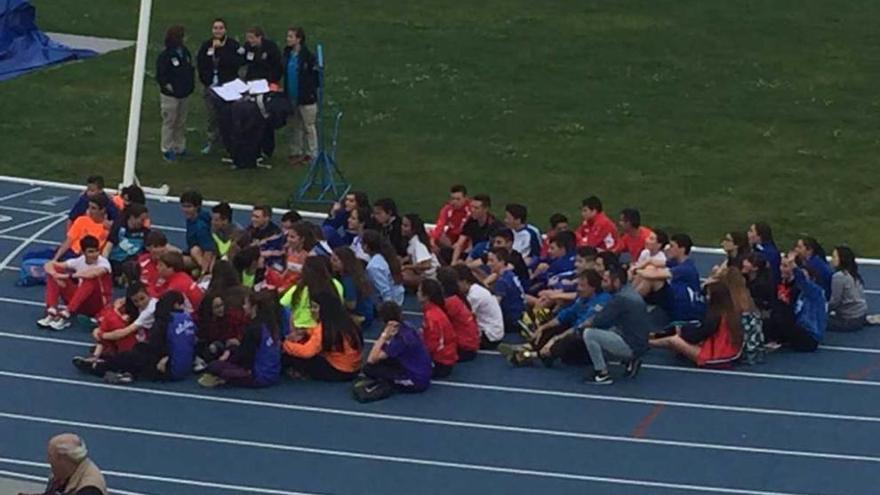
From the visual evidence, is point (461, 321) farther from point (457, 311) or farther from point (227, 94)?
point (227, 94)

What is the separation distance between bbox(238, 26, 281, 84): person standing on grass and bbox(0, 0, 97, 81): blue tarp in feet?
20.3

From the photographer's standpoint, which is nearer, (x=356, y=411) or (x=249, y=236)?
(x=356, y=411)

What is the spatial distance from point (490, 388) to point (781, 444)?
103 inches

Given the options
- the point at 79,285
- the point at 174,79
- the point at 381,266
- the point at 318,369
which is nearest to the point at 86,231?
the point at 79,285

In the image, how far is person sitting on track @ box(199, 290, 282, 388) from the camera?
16.4 metres

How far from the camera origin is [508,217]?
62.9 feet

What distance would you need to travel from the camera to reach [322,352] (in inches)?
653

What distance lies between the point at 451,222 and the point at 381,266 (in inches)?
75.8

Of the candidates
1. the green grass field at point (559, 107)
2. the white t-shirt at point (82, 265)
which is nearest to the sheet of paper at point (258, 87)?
the green grass field at point (559, 107)

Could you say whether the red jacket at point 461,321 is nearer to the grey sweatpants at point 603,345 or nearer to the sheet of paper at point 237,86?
the grey sweatpants at point 603,345

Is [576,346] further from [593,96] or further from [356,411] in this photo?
[593,96]

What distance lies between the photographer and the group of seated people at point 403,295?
16.5 meters

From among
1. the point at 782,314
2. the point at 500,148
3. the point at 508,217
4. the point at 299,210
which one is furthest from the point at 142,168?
the point at 782,314

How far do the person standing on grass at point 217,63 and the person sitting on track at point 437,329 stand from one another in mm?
7808
